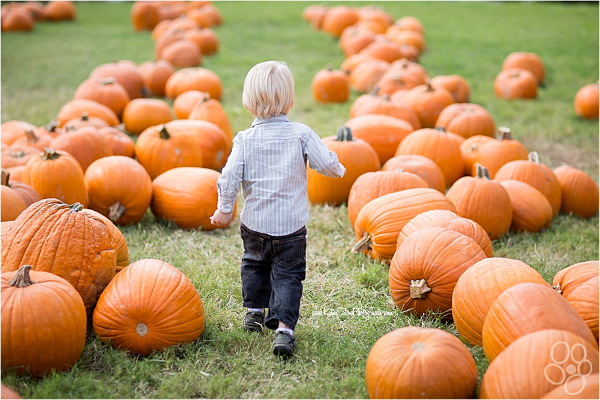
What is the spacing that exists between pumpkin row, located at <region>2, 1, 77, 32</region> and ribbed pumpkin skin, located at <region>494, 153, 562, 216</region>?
1269 cm

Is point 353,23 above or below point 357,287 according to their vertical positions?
above

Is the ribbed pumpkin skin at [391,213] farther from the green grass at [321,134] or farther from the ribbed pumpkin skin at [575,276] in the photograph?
the ribbed pumpkin skin at [575,276]

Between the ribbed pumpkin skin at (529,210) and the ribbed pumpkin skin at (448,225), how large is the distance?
1.10 meters

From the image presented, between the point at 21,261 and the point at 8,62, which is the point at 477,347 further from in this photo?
the point at 8,62

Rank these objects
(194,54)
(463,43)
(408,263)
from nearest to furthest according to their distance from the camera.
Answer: (408,263)
(194,54)
(463,43)

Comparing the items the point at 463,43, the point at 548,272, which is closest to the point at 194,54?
the point at 463,43

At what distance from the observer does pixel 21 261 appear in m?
3.00

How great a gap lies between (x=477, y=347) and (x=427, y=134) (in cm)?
294

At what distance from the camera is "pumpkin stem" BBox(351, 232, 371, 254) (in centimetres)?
413

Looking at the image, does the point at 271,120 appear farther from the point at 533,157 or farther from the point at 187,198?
the point at 533,157

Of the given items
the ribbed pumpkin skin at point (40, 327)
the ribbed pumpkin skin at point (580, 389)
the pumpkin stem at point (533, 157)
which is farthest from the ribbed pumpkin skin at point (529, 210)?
the ribbed pumpkin skin at point (40, 327)

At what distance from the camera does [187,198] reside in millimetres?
4590

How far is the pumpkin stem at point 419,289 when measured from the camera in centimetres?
326

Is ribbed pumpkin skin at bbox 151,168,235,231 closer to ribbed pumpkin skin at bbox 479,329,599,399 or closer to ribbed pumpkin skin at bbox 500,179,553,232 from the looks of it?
ribbed pumpkin skin at bbox 500,179,553,232
